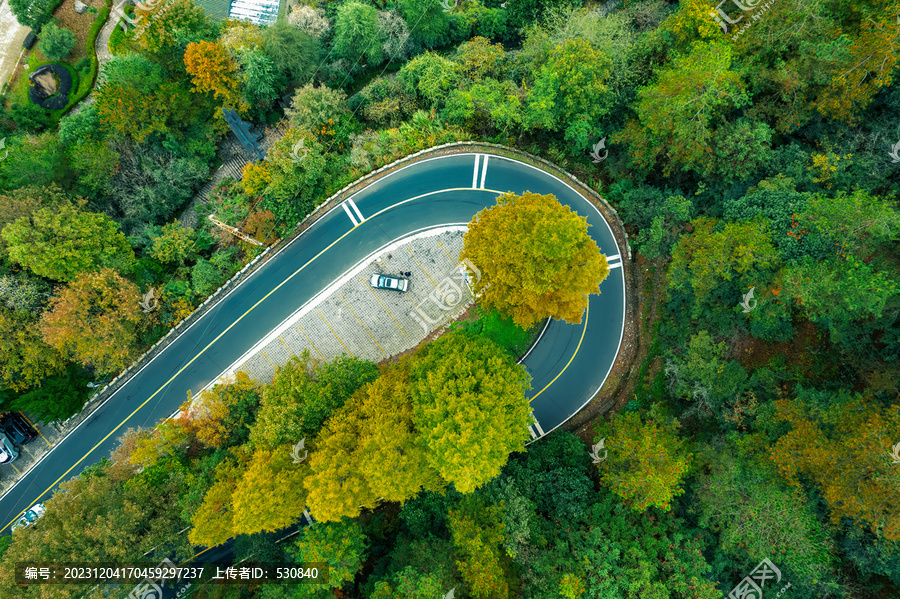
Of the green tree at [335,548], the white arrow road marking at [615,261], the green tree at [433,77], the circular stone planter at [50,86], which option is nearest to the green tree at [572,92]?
the green tree at [433,77]

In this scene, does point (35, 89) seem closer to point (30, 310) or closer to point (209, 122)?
point (209, 122)

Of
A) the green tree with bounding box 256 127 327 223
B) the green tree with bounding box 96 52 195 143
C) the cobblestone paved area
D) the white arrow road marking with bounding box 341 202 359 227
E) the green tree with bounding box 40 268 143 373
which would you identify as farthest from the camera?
the white arrow road marking with bounding box 341 202 359 227

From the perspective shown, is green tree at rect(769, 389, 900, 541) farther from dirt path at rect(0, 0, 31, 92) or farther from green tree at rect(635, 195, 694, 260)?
dirt path at rect(0, 0, 31, 92)

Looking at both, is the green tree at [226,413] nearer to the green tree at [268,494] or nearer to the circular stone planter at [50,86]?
the green tree at [268,494]

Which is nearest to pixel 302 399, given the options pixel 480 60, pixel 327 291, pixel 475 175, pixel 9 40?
pixel 327 291

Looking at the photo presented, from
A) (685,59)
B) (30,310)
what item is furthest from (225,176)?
(685,59)

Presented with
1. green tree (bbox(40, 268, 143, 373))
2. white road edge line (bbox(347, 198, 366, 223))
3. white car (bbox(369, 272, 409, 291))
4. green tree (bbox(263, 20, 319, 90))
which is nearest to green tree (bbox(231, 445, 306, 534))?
white car (bbox(369, 272, 409, 291))
